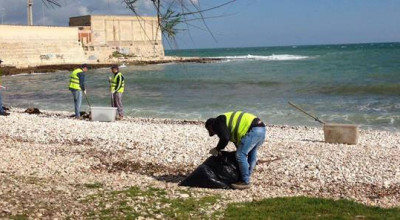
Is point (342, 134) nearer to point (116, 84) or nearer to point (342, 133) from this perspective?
point (342, 133)

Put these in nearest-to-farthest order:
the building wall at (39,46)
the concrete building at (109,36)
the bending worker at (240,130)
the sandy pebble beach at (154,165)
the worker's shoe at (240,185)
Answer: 1. the bending worker at (240,130)
2. the sandy pebble beach at (154,165)
3. the worker's shoe at (240,185)
4. the building wall at (39,46)
5. the concrete building at (109,36)

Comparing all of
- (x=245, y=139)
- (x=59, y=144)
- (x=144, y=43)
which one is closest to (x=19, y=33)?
(x=144, y=43)

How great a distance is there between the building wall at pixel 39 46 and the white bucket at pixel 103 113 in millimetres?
45439

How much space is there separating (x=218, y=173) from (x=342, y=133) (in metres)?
5.84

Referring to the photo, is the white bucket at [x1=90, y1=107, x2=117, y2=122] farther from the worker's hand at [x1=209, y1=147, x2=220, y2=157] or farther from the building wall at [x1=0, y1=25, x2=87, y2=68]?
the building wall at [x1=0, y1=25, x2=87, y2=68]

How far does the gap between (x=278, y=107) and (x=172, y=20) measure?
67.8 ft

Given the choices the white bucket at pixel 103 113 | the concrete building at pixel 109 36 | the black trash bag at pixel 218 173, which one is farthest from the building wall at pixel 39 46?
the black trash bag at pixel 218 173

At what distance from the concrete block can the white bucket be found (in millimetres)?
6711

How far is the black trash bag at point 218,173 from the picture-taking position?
827cm

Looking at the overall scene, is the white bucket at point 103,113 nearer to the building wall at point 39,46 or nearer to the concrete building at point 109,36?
the building wall at point 39,46

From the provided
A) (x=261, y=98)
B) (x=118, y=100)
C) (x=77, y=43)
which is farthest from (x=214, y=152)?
(x=77, y=43)

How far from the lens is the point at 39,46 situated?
207ft

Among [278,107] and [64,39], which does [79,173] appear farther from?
[64,39]

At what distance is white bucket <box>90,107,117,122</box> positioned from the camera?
16219 millimetres
